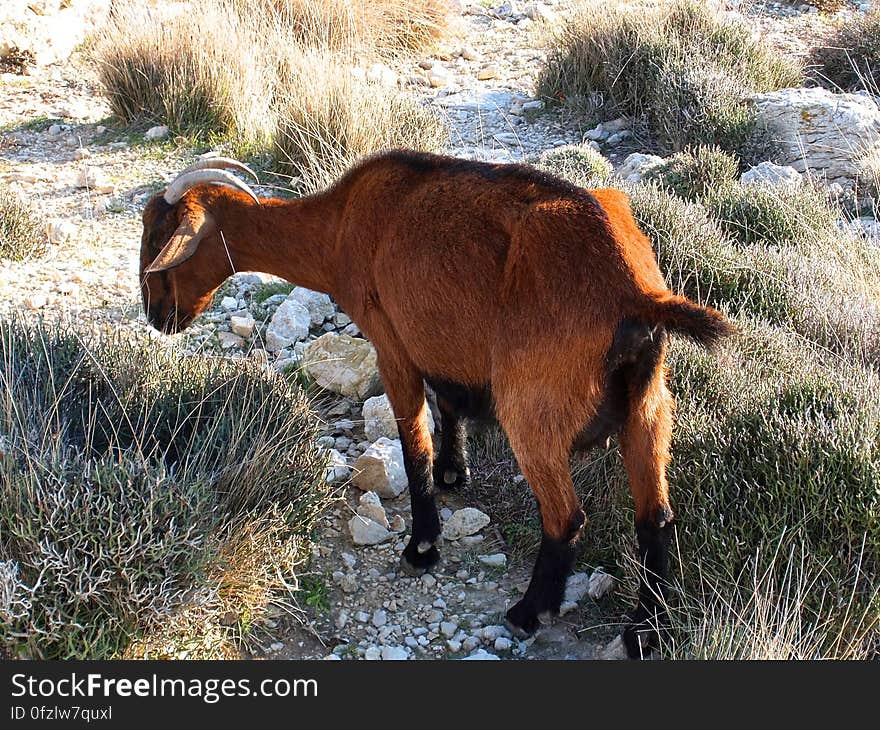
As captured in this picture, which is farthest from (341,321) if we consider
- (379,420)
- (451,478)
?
(451,478)

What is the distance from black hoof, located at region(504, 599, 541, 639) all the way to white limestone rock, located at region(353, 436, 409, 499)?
1127 mm

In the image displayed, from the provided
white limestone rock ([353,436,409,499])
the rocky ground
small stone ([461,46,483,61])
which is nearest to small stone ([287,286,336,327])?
the rocky ground

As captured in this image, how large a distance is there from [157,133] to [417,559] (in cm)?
627

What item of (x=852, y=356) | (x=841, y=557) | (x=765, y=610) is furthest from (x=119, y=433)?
(x=852, y=356)

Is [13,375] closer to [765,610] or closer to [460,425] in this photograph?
[460,425]

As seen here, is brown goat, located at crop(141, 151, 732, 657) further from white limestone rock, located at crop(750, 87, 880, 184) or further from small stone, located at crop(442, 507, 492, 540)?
white limestone rock, located at crop(750, 87, 880, 184)

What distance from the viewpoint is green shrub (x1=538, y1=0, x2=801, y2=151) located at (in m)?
9.01

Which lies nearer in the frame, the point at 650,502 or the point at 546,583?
the point at 650,502

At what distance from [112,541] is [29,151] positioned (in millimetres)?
6696

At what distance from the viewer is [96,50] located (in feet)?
34.0

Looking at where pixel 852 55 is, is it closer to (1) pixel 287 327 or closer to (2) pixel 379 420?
(1) pixel 287 327

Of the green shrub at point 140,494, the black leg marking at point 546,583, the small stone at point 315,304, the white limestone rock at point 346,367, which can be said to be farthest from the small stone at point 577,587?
the small stone at point 315,304

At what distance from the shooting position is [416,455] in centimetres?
456

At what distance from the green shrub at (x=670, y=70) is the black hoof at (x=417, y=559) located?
19.2 feet
